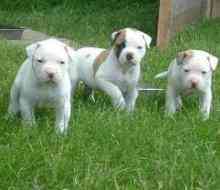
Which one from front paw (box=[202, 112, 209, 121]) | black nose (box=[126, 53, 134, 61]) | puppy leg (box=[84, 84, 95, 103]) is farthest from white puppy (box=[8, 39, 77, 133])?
puppy leg (box=[84, 84, 95, 103])

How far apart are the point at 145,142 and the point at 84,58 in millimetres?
1958

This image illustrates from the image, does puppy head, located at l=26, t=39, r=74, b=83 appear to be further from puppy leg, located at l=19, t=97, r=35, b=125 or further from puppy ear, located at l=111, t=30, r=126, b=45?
puppy ear, located at l=111, t=30, r=126, b=45

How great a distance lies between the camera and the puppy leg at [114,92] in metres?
6.82

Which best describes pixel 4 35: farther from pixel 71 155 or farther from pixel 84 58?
pixel 71 155

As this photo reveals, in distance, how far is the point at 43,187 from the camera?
15.6 ft

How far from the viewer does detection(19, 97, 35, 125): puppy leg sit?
6066mm

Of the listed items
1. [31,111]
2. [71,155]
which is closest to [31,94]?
[31,111]

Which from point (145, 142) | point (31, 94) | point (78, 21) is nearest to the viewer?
point (145, 142)

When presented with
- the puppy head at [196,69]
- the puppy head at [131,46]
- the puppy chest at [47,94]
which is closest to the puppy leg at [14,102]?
the puppy chest at [47,94]

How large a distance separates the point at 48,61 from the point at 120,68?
4.24 feet

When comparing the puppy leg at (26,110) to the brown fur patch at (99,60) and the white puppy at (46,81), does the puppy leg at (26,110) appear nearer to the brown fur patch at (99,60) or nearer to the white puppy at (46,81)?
the white puppy at (46,81)

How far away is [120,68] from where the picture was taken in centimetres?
696

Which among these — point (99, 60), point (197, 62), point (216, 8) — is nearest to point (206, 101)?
point (197, 62)

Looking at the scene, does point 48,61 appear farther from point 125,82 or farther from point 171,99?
point 171,99
